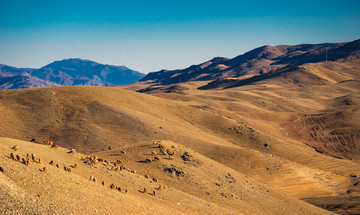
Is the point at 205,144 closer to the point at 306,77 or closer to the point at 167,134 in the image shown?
the point at 167,134

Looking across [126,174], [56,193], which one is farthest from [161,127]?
[56,193]

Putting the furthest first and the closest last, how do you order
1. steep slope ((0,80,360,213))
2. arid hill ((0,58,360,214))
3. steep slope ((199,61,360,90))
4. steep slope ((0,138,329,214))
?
1. steep slope ((199,61,360,90))
2. steep slope ((0,80,360,213))
3. arid hill ((0,58,360,214))
4. steep slope ((0,138,329,214))

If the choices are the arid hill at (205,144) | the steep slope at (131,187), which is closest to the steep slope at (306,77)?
the arid hill at (205,144)

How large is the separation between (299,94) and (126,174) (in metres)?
88.0

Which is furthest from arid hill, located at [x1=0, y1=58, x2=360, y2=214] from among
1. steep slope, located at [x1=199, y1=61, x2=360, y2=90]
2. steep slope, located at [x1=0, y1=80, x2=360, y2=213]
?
steep slope, located at [x1=199, y1=61, x2=360, y2=90]

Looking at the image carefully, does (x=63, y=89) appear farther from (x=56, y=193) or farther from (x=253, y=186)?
(x=56, y=193)

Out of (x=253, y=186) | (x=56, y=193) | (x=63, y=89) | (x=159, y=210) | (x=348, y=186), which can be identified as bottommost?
(x=348, y=186)

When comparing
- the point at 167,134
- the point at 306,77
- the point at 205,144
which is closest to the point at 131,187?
the point at 205,144

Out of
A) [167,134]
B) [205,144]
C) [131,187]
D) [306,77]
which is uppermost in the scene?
[306,77]

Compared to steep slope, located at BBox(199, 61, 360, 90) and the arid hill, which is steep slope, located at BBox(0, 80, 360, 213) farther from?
steep slope, located at BBox(199, 61, 360, 90)

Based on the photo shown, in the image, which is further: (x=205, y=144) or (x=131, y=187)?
(x=205, y=144)

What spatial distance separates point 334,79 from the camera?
12150 centimetres

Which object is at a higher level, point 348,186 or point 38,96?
point 38,96

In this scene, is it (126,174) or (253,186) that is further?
(253,186)
